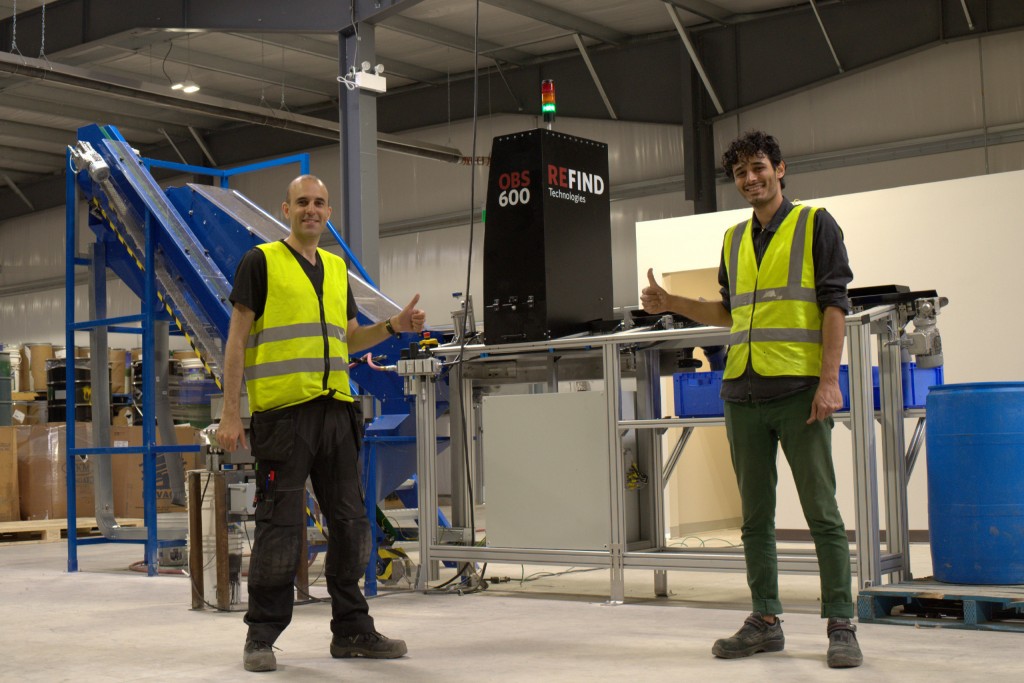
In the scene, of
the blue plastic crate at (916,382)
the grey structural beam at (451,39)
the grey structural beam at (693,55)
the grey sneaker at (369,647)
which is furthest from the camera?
the grey structural beam at (451,39)

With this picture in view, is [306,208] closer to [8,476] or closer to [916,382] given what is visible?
[916,382]

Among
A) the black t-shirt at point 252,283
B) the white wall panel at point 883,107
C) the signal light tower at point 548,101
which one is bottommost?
the black t-shirt at point 252,283

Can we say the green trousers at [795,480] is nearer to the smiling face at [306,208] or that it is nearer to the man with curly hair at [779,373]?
the man with curly hair at [779,373]

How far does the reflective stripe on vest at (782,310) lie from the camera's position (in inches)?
161

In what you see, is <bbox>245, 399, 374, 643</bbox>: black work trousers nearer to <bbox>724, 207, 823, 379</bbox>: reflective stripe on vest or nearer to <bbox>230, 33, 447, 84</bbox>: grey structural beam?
<bbox>724, 207, 823, 379</bbox>: reflective stripe on vest

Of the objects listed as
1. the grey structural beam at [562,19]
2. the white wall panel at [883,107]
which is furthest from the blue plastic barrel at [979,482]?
the grey structural beam at [562,19]

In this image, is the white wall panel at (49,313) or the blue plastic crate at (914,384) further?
the white wall panel at (49,313)

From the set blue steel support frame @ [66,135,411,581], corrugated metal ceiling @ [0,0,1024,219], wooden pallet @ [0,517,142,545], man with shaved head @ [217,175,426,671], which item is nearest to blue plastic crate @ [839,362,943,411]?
man with shaved head @ [217,175,426,671]

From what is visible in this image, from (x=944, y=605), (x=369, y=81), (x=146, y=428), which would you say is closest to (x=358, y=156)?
(x=369, y=81)

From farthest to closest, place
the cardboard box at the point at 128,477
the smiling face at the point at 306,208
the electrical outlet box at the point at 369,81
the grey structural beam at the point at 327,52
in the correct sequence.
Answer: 1. the grey structural beam at the point at 327,52
2. the cardboard box at the point at 128,477
3. the electrical outlet box at the point at 369,81
4. the smiling face at the point at 306,208

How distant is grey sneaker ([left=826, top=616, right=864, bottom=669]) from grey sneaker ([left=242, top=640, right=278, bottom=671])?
6.11 ft

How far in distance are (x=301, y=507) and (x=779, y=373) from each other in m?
1.74

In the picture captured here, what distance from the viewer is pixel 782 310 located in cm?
411

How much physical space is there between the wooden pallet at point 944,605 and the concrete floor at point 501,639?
9cm
